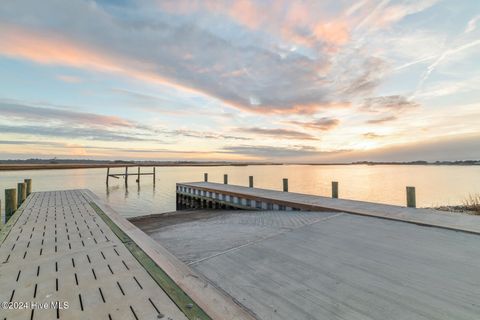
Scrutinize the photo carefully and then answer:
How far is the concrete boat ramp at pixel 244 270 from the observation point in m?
2.21

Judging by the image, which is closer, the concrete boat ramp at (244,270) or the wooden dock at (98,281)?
the wooden dock at (98,281)

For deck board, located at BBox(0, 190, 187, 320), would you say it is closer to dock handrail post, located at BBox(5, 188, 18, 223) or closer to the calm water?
dock handrail post, located at BBox(5, 188, 18, 223)

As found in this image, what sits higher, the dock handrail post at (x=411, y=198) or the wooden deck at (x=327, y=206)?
the dock handrail post at (x=411, y=198)

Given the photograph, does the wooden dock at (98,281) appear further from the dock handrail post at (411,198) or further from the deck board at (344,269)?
the dock handrail post at (411,198)

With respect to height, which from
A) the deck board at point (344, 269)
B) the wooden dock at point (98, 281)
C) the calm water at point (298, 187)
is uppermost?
the wooden dock at point (98, 281)

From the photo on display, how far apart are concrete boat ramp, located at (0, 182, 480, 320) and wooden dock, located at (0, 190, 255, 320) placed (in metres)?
0.01

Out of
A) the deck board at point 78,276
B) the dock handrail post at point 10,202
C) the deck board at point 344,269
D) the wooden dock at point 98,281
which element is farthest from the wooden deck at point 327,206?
the dock handrail post at point 10,202

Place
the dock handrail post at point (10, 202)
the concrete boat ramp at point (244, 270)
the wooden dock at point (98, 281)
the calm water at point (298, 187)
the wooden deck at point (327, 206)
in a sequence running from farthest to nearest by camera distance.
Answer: the calm water at point (298, 187) < the dock handrail post at point (10, 202) < the wooden deck at point (327, 206) < the concrete boat ramp at point (244, 270) < the wooden dock at point (98, 281)

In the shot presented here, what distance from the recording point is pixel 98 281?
254 centimetres

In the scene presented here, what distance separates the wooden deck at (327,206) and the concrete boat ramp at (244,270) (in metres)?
0.16

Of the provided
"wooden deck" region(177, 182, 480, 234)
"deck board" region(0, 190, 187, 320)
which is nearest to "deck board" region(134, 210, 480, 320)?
"wooden deck" region(177, 182, 480, 234)

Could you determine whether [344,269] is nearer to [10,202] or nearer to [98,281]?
[98,281]

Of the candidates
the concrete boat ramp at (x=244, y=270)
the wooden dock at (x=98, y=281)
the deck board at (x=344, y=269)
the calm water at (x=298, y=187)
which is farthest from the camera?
the calm water at (x=298, y=187)

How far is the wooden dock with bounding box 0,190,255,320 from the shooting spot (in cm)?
200
